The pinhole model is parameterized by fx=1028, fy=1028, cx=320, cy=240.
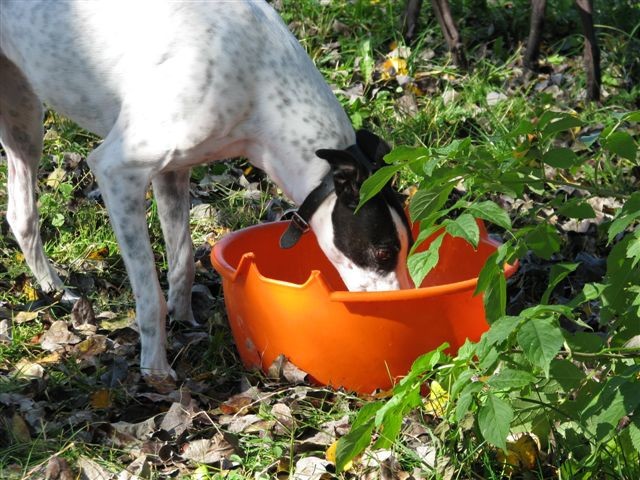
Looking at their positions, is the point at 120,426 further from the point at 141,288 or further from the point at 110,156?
the point at 110,156

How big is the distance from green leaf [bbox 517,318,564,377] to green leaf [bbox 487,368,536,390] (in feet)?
0.47

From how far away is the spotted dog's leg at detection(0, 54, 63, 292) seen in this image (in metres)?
4.44

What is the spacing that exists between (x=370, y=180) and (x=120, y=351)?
1.88 m

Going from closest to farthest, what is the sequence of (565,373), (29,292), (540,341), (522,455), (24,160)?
1. (540,341)
2. (565,373)
3. (522,455)
4. (29,292)
5. (24,160)

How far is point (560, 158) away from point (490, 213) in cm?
25

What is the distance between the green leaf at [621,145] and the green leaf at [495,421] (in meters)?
0.66

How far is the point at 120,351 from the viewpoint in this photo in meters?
3.92

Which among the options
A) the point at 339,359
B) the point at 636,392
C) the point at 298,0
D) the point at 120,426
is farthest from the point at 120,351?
the point at 298,0

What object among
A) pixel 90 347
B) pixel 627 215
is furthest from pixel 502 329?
pixel 90 347

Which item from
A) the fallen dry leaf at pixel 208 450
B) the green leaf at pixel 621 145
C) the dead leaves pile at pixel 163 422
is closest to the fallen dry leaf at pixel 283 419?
the dead leaves pile at pixel 163 422

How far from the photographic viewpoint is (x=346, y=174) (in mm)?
3422

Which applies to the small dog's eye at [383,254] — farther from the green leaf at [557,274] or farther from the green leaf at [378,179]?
the green leaf at [378,179]

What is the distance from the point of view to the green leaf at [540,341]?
2.10 m

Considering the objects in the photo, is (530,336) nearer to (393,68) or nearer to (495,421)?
(495,421)
